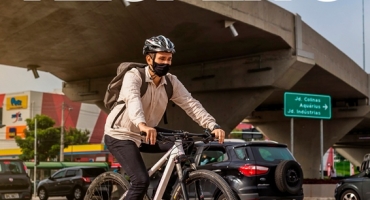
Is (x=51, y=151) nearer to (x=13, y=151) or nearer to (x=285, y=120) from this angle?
(x=13, y=151)

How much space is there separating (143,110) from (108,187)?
1085 millimetres

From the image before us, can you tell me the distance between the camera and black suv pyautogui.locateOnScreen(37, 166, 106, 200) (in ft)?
85.5


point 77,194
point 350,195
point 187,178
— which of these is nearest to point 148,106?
point 187,178

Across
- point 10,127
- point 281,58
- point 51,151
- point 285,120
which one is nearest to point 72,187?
point 281,58

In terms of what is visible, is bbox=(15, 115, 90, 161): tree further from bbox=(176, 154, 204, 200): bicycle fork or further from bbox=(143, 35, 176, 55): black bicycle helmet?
bbox=(176, 154, 204, 200): bicycle fork

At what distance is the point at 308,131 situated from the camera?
42.6 meters

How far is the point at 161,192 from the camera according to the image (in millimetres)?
5059

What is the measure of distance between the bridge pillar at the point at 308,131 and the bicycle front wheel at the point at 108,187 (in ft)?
114

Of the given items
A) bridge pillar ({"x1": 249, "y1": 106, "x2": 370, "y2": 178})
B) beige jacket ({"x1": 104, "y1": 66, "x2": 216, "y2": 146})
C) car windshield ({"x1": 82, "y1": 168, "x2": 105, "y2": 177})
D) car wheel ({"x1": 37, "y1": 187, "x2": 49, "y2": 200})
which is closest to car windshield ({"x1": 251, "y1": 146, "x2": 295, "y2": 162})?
beige jacket ({"x1": 104, "y1": 66, "x2": 216, "y2": 146})

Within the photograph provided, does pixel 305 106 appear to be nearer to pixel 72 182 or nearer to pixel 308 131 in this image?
pixel 72 182

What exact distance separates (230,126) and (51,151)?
38341 mm

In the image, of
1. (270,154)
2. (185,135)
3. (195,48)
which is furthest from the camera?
(195,48)

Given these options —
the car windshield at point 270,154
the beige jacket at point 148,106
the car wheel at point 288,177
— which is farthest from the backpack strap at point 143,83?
the car windshield at point 270,154

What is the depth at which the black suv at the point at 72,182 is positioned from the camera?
26.1 m
